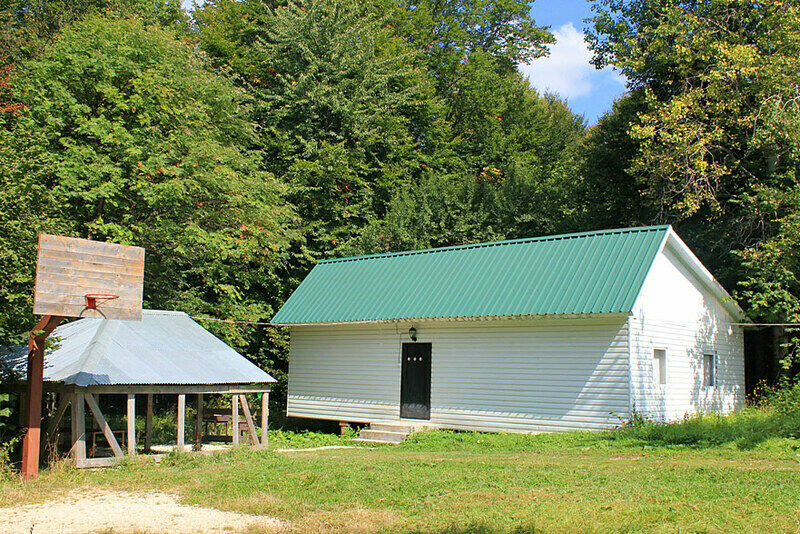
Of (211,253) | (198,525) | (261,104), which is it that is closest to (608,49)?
(261,104)

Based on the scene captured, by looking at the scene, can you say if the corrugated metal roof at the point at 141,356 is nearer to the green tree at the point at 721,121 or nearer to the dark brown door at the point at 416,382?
the dark brown door at the point at 416,382

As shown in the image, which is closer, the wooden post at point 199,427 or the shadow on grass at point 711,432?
the shadow on grass at point 711,432

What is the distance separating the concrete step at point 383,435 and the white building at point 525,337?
70cm

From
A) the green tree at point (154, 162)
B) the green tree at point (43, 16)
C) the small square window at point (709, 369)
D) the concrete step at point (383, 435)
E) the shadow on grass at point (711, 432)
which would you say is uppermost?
the green tree at point (43, 16)

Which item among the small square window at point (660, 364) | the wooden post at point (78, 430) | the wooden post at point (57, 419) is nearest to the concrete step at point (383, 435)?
the small square window at point (660, 364)

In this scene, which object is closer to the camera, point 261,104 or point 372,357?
point 372,357

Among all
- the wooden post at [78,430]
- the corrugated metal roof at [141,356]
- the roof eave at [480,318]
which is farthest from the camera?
the roof eave at [480,318]

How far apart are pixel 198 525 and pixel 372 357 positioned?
12644 mm

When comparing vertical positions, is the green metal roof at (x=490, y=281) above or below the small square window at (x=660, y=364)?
above

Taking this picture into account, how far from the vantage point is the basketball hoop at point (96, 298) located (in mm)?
11844

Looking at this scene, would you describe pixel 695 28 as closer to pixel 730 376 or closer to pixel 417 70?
pixel 730 376

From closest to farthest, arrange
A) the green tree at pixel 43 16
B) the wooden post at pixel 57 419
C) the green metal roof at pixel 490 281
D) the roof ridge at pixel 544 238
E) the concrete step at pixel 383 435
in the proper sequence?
the wooden post at pixel 57 419 → the green metal roof at pixel 490 281 → the roof ridge at pixel 544 238 → the concrete step at pixel 383 435 → the green tree at pixel 43 16

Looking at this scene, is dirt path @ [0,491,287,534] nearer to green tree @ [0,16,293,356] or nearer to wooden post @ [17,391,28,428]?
wooden post @ [17,391,28,428]

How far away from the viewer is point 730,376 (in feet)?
68.1
